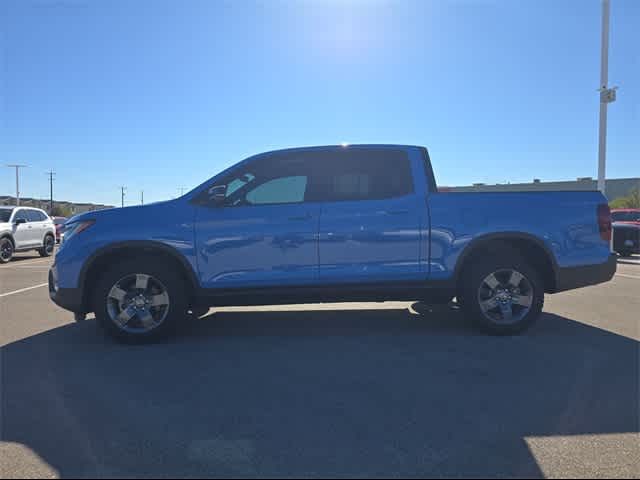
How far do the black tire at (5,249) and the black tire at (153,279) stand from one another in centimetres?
1111

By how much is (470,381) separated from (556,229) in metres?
2.13

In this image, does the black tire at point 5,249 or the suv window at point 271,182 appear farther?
the black tire at point 5,249

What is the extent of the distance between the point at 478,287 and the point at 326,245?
1.65 m

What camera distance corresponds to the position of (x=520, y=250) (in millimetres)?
4492

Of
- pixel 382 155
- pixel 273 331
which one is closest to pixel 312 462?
pixel 273 331

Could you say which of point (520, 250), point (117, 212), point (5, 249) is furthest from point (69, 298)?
point (5, 249)

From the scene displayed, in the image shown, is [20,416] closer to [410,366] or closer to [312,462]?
[312,462]

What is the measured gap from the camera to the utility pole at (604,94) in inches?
506

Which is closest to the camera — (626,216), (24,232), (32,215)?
(24,232)

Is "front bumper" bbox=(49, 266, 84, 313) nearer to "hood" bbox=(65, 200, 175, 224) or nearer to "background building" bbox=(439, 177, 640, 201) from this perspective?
"hood" bbox=(65, 200, 175, 224)

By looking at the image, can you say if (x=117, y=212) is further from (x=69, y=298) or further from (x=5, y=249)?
(x=5, y=249)

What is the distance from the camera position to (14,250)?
12914mm

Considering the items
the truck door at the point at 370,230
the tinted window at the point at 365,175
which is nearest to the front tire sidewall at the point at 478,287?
the truck door at the point at 370,230

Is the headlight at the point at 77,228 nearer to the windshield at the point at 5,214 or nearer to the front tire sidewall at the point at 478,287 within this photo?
the front tire sidewall at the point at 478,287
